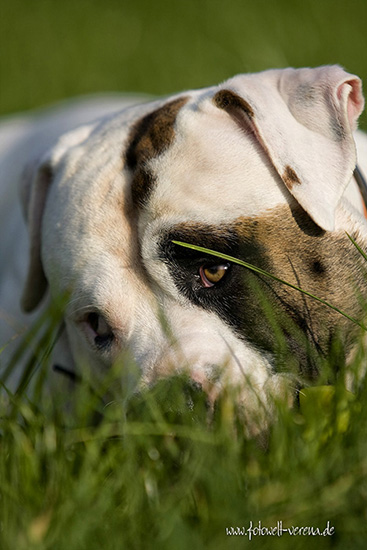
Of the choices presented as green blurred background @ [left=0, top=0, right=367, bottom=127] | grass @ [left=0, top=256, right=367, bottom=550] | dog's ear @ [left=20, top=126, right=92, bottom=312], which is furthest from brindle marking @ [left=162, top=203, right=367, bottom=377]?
green blurred background @ [left=0, top=0, right=367, bottom=127]

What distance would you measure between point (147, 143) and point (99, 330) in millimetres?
662

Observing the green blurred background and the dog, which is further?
the green blurred background

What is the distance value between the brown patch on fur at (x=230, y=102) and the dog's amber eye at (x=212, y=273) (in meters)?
0.51

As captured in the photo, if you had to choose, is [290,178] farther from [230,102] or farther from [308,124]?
[230,102]

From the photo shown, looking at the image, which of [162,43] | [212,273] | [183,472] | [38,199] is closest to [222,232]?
[212,273]

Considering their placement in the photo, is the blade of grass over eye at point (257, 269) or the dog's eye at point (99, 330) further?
the dog's eye at point (99, 330)

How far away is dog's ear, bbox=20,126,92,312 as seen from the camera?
3049 millimetres

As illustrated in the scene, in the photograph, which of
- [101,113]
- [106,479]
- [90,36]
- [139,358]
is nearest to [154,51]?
[90,36]

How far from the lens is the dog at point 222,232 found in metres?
2.44

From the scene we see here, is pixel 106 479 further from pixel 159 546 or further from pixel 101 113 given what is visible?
pixel 101 113

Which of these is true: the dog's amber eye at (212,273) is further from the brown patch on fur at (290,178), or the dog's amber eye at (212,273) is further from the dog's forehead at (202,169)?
the brown patch on fur at (290,178)

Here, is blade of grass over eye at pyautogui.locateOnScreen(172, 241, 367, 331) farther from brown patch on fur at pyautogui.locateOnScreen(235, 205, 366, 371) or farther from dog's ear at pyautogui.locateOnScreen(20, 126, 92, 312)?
dog's ear at pyautogui.locateOnScreen(20, 126, 92, 312)

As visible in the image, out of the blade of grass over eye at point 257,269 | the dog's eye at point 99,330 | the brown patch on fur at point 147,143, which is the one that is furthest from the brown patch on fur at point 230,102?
the dog's eye at point 99,330

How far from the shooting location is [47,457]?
2092mm
